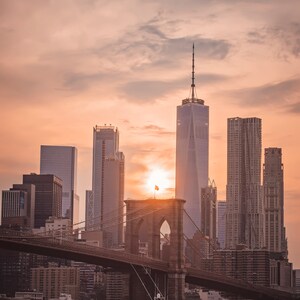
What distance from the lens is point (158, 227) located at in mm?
96625

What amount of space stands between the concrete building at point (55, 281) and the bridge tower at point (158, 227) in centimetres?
6079

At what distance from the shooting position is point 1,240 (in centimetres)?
7981

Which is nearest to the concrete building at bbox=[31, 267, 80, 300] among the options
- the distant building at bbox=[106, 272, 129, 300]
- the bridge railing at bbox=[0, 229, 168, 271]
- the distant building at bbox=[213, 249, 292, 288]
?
the distant building at bbox=[106, 272, 129, 300]

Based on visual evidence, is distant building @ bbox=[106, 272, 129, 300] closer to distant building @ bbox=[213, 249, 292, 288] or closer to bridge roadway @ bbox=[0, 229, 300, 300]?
distant building @ bbox=[213, 249, 292, 288]

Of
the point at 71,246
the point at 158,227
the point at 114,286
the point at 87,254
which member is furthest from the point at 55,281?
the point at 71,246

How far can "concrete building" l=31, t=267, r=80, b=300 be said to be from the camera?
522ft

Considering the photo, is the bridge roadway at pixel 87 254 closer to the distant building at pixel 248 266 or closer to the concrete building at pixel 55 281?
the concrete building at pixel 55 281

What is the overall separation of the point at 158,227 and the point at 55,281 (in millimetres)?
68945

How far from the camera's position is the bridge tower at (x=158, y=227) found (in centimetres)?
9194

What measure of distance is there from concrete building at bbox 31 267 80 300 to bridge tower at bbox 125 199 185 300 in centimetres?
6079

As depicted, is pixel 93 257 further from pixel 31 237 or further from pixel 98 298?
pixel 98 298

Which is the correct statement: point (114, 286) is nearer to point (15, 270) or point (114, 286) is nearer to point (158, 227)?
point (15, 270)

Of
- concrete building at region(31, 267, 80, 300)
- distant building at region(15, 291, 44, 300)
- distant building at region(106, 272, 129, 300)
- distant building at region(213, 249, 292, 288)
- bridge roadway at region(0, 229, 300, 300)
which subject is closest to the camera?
bridge roadway at region(0, 229, 300, 300)

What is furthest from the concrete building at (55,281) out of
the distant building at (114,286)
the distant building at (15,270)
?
the distant building at (114,286)
